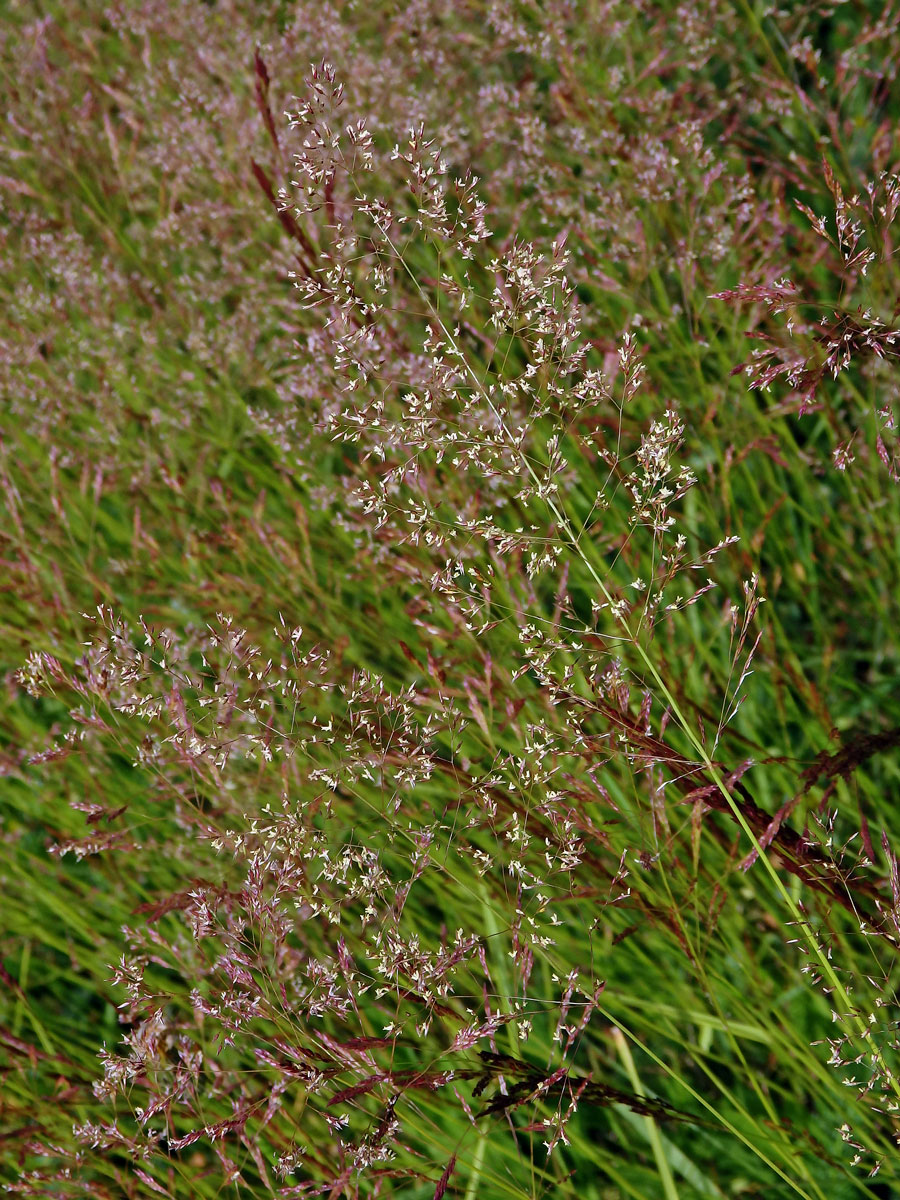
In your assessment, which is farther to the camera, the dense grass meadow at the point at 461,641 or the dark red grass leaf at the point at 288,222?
the dark red grass leaf at the point at 288,222

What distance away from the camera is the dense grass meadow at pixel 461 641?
1.46 metres

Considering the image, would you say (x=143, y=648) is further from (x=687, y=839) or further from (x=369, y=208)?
(x=369, y=208)

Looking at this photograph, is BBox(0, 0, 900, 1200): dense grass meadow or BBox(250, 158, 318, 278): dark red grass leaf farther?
BBox(250, 158, 318, 278): dark red grass leaf

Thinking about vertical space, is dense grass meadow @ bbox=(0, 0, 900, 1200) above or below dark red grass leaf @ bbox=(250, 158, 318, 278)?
below

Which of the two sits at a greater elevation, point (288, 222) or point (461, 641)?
point (288, 222)

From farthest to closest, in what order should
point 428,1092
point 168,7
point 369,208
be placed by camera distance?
1. point 168,7
2. point 428,1092
3. point 369,208

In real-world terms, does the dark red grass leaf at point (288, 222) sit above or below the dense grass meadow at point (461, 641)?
above

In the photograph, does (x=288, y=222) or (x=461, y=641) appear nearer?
(x=288, y=222)

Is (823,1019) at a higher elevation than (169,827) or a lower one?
lower

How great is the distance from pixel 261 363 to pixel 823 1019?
2.18 m

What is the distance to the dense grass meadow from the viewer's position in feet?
4.79

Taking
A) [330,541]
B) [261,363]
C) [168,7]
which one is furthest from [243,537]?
[168,7]

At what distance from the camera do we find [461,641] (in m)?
2.27

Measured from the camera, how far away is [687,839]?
6.64 feet
